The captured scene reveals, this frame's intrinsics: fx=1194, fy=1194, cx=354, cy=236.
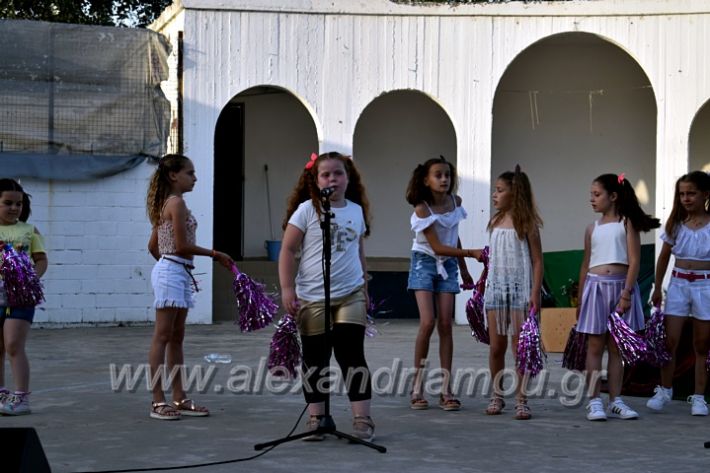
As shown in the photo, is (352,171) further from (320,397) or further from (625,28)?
(625,28)

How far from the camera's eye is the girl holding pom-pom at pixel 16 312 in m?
7.41

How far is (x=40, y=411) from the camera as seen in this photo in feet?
25.0

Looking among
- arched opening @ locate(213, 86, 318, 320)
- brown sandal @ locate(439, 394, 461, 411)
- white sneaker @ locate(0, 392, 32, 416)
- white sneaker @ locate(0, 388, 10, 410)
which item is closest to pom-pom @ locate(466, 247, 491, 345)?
brown sandal @ locate(439, 394, 461, 411)

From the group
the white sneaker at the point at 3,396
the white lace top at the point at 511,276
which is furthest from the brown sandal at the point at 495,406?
the white sneaker at the point at 3,396

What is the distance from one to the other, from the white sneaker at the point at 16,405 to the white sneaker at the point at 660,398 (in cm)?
405

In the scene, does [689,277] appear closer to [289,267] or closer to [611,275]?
[611,275]

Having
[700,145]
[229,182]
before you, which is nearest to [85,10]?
[229,182]

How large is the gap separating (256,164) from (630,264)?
33.2 feet

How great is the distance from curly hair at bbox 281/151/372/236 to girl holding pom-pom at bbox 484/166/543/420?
99 cm

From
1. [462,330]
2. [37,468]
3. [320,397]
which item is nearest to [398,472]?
[320,397]

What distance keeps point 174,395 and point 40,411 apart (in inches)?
35.0

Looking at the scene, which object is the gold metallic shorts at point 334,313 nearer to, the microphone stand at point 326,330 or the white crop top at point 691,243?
the microphone stand at point 326,330

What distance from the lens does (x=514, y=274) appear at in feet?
24.9

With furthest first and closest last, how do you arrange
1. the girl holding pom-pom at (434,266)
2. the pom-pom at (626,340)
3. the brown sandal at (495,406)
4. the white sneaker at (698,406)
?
the girl holding pom-pom at (434,266), the white sneaker at (698,406), the brown sandal at (495,406), the pom-pom at (626,340)
